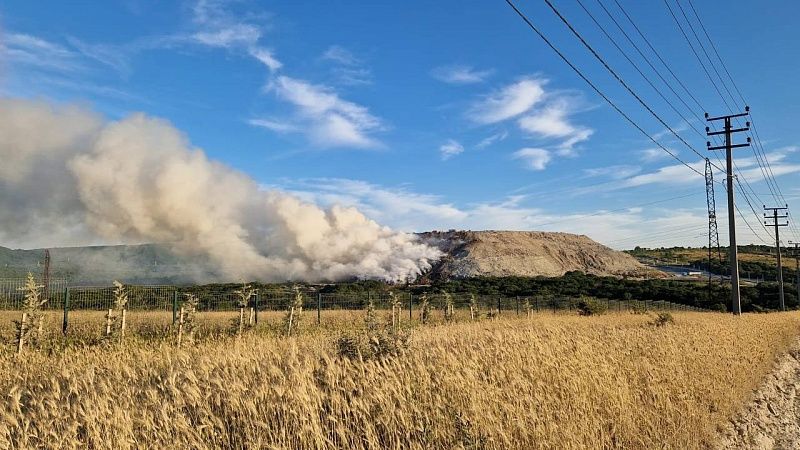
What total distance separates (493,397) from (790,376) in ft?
39.2

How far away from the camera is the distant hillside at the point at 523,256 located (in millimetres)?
92688

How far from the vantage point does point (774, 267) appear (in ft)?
357

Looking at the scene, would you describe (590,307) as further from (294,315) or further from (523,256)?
(523,256)

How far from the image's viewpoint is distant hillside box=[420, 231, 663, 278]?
304ft

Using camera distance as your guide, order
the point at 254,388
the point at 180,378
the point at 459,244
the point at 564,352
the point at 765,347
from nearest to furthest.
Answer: the point at 254,388
the point at 180,378
the point at 564,352
the point at 765,347
the point at 459,244

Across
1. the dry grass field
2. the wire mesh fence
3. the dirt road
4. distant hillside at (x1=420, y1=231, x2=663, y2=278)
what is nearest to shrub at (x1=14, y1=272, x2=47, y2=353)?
the wire mesh fence

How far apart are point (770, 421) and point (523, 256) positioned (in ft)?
302

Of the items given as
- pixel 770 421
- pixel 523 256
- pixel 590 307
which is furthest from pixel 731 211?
pixel 523 256

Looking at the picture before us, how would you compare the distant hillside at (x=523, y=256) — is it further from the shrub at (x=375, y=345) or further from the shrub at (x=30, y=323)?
the shrub at (x=375, y=345)

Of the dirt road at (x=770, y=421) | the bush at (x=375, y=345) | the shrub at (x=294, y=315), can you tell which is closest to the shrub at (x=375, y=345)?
the bush at (x=375, y=345)

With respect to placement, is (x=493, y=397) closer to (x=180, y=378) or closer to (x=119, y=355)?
(x=180, y=378)

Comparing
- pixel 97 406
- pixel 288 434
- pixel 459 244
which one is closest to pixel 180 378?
pixel 97 406

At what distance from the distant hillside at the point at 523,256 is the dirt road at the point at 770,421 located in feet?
248

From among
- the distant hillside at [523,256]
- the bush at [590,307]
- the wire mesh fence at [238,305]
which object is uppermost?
the distant hillside at [523,256]
